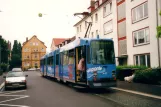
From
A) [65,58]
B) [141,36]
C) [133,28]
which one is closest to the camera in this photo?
[65,58]

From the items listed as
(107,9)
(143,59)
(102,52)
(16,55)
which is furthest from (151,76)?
(16,55)

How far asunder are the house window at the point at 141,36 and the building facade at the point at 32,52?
3068 inches

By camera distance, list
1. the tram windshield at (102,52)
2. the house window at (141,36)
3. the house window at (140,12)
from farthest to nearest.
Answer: the house window at (140,12) → the house window at (141,36) → the tram windshield at (102,52)

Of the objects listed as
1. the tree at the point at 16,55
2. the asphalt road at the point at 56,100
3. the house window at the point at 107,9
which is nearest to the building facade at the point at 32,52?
the tree at the point at 16,55

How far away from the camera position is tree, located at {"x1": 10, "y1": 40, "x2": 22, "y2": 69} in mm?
93062

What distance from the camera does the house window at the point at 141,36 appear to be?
24.8 m

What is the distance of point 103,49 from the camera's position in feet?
47.5

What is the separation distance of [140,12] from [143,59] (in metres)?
5.41

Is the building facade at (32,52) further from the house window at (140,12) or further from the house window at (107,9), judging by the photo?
the house window at (140,12)

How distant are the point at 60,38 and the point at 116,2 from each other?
68325 millimetres

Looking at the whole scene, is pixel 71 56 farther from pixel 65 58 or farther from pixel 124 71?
pixel 124 71

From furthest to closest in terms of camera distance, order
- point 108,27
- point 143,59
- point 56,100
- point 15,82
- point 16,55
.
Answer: point 16,55, point 108,27, point 143,59, point 15,82, point 56,100

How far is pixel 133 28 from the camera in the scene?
27.2m

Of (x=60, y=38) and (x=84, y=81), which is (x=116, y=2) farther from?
(x=60, y=38)
